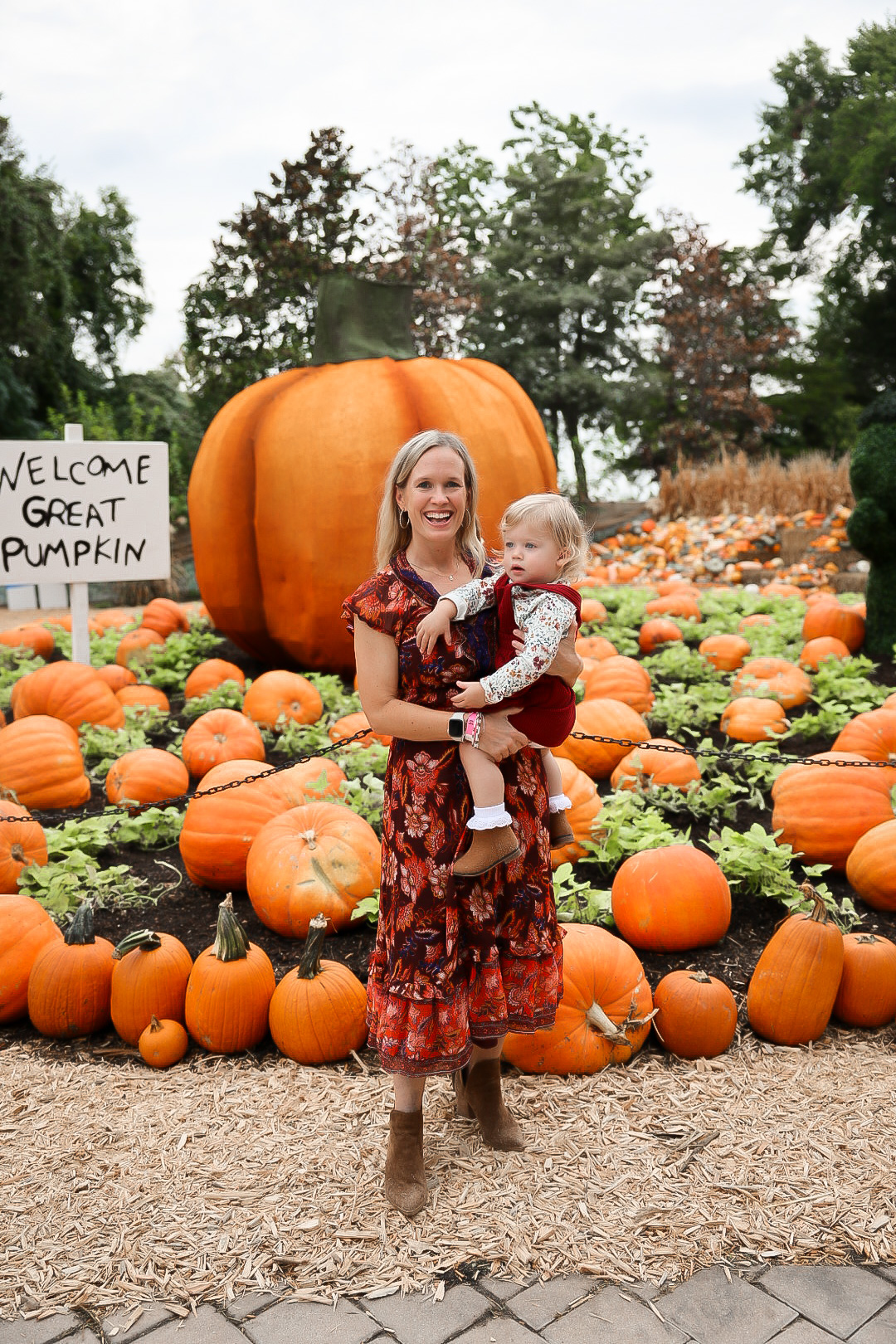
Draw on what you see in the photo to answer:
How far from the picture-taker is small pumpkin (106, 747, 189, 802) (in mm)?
3934

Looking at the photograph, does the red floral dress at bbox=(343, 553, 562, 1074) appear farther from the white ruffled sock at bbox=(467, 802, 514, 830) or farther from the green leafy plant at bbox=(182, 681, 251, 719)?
the green leafy plant at bbox=(182, 681, 251, 719)

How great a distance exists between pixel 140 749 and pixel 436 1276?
2.66 m

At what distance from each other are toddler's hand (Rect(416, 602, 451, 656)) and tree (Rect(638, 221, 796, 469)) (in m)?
20.0

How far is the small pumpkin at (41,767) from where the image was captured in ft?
12.9

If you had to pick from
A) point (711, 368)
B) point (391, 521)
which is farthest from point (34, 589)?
point (711, 368)

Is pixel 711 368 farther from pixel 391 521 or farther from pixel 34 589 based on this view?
pixel 391 521

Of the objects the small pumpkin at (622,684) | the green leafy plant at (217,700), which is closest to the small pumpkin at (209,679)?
the green leafy plant at (217,700)

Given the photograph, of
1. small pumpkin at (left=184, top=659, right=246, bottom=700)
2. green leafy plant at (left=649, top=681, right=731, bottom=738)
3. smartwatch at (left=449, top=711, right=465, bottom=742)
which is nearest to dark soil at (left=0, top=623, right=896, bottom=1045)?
green leafy plant at (left=649, top=681, right=731, bottom=738)

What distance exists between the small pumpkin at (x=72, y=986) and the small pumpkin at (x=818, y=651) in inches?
158

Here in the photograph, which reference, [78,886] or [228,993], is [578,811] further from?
[78,886]

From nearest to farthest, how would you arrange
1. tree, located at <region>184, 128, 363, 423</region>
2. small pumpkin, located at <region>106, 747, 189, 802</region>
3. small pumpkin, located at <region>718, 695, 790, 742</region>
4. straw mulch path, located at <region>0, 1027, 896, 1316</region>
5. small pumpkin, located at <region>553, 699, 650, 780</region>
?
straw mulch path, located at <region>0, 1027, 896, 1316</region>
small pumpkin, located at <region>106, 747, 189, 802</region>
small pumpkin, located at <region>553, 699, 650, 780</region>
small pumpkin, located at <region>718, 695, 790, 742</region>
tree, located at <region>184, 128, 363, 423</region>

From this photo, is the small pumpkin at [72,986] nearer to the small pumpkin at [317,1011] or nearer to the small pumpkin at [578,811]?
the small pumpkin at [317,1011]

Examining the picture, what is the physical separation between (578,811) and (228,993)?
4.48 feet

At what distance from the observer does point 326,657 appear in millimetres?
5641
